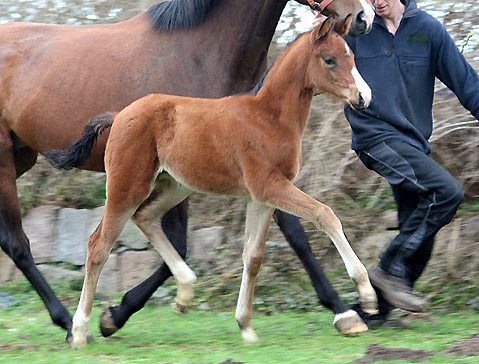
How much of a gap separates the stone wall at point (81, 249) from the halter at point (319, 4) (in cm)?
292

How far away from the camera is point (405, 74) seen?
17.6 feet

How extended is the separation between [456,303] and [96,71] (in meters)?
3.12

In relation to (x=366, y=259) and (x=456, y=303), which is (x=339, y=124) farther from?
(x=456, y=303)

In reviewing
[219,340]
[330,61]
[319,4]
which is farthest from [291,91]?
[219,340]

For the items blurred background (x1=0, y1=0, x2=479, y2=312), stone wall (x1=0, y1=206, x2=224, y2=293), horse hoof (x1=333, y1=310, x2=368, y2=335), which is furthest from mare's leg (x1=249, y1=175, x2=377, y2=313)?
stone wall (x1=0, y1=206, x2=224, y2=293)

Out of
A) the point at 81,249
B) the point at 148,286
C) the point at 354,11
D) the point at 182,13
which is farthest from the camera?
the point at 81,249

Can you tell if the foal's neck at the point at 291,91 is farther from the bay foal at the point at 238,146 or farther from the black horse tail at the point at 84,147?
the black horse tail at the point at 84,147

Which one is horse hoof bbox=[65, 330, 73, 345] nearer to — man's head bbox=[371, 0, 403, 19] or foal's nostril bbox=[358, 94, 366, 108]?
foal's nostril bbox=[358, 94, 366, 108]

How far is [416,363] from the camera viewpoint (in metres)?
4.25

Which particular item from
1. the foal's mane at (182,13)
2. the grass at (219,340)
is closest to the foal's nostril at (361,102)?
the grass at (219,340)

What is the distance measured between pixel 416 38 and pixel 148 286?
7.41 feet

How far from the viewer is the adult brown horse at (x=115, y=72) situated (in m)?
5.62

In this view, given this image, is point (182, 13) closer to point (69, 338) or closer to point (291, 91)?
point (291, 91)

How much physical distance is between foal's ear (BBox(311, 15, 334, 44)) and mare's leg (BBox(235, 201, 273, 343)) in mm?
993
